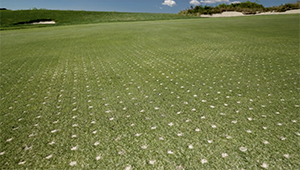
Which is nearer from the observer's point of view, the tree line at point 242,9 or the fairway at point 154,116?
the fairway at point 154,116

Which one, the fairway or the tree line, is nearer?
the fairway

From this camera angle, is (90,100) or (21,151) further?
(90,100)

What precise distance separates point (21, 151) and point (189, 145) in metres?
2.14

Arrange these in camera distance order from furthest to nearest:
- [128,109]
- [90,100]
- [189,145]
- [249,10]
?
[249,10]
[90,100]
[128,109]
[189,145]

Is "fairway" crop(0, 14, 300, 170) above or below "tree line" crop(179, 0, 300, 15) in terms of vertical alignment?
below

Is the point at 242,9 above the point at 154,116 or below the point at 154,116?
above

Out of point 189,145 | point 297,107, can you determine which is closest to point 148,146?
point 189,145

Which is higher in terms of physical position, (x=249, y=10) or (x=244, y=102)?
(x=249, y=10)

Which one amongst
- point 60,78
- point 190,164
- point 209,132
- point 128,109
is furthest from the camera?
point 60,78

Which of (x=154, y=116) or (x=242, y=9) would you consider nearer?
(x=154, y=116)

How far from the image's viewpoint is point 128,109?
3.62 meters

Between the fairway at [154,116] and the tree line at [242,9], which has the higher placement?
the tree line at [242,9]

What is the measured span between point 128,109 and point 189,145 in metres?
1.43

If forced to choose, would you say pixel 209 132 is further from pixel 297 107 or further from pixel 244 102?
pixel 297 107
